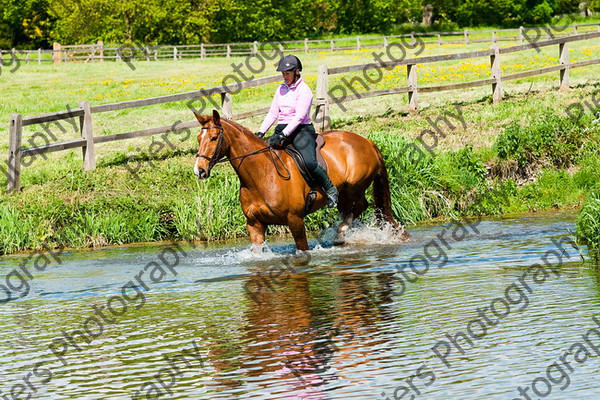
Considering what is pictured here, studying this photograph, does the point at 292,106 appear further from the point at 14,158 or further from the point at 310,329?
the point at 14,158

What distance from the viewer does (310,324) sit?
851 centimetres

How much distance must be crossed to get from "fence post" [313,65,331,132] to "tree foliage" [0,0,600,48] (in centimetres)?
4686

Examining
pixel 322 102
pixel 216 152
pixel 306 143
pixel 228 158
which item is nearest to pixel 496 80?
pixel 322 102

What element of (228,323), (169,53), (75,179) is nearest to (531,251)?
(228,323)

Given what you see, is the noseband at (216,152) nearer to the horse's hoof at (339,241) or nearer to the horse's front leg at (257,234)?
the horse's front leg at (257,234)

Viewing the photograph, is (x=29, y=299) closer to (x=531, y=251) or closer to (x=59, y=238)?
(x=59, y=238)

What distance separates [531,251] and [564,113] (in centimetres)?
935

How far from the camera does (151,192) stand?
16359 mm

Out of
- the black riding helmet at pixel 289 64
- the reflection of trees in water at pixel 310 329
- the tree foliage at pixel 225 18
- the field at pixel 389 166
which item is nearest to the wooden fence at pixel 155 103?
the field at pixel 389 166

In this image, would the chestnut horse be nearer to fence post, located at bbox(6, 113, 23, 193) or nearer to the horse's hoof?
the horse's hoof


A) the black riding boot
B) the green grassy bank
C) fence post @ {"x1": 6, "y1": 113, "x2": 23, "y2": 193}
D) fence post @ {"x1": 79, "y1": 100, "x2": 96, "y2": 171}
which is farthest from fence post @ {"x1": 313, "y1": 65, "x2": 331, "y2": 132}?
the black riding boot

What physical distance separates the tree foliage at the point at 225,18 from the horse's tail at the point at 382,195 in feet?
172

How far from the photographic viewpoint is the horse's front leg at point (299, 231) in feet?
40.8

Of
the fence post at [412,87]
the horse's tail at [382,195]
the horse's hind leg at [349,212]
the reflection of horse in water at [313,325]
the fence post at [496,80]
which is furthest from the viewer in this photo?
the fence post at [496,80]
